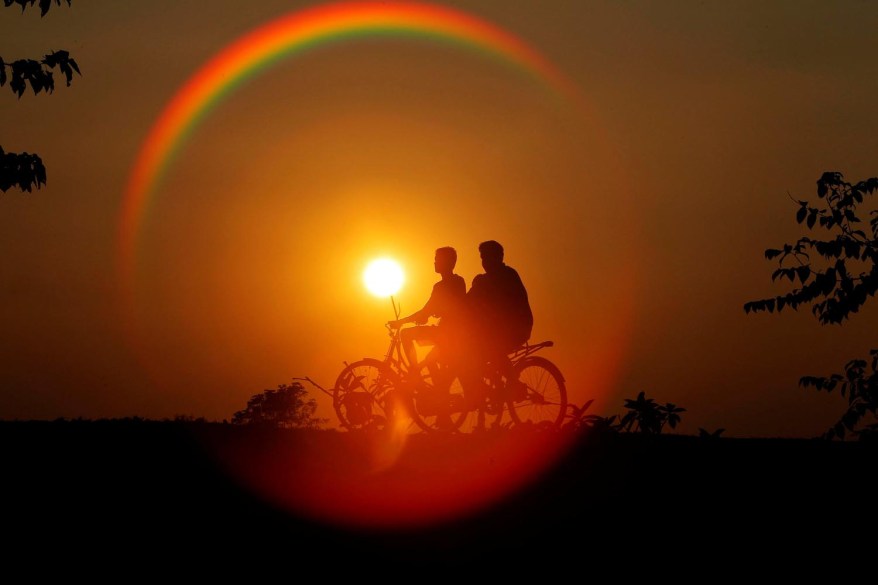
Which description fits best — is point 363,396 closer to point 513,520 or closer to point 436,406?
point 436,406

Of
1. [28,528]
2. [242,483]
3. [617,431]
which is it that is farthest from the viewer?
[617,431]

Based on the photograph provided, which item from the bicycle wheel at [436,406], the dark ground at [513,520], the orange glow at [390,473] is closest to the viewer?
the dark ground at [513,520]

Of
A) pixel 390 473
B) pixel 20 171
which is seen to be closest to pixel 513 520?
pixel 390 473

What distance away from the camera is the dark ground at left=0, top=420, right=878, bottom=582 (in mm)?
7875

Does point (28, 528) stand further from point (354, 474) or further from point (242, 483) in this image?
point (354, 474)

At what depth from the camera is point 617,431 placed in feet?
44.2

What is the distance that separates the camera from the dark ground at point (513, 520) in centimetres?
788

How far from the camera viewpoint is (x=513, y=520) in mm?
9047

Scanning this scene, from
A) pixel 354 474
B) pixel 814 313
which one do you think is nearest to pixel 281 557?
pixel 354 474

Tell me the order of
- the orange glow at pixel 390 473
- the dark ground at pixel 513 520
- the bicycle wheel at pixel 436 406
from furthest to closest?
the bicycle wheel at pixel 436 406
the orange glow at pixel 390 473
the dark ground at pixel 513 520

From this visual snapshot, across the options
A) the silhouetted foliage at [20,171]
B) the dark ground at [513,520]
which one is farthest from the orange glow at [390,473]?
the silhouetted foliage at [20,171]

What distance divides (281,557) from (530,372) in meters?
6.77

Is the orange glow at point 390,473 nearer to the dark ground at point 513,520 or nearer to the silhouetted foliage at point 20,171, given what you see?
the dark ground at point 513,520

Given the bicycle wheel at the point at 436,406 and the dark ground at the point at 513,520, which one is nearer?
the dark ground at the point at 513,520
